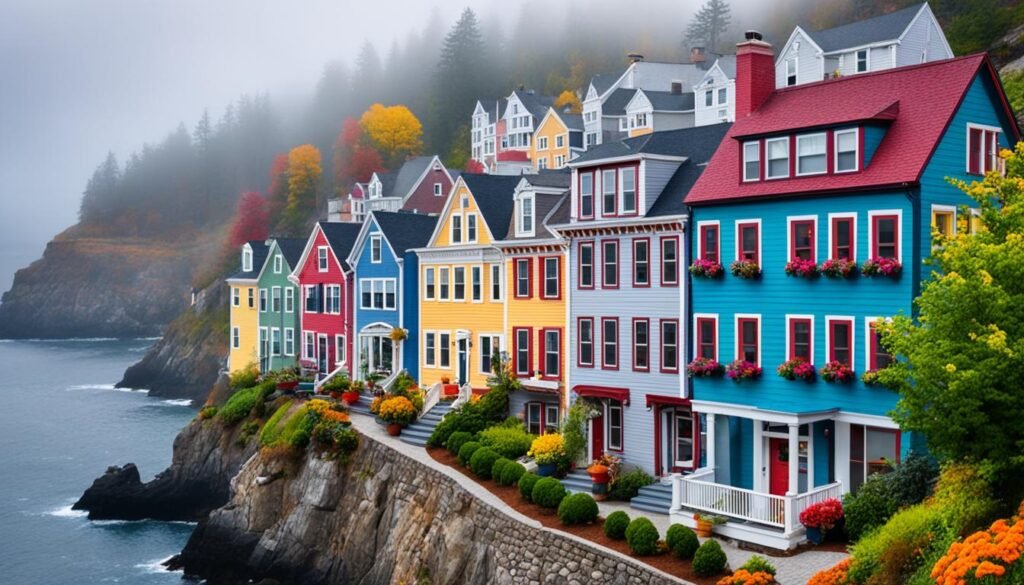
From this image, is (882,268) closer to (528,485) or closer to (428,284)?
(528,485)

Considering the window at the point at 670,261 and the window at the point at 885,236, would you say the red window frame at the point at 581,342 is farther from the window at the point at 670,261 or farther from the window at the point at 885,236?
the window at the point at 885,236

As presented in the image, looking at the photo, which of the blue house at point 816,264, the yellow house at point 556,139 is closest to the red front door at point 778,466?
the blue house at point 816,264

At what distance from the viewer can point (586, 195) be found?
40.0m

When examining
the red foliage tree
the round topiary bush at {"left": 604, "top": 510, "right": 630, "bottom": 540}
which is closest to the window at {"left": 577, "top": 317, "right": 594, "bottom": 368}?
the round topiary bush at {"left": 604, "top": 510, "right": 630, "bottom": 540}

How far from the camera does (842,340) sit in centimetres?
3075

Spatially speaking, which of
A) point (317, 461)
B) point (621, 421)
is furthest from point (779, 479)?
point (317, 461)

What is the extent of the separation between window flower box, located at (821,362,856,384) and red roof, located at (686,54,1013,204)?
5002 millimetres

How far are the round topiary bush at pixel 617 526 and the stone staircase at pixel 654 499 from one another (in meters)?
3.28

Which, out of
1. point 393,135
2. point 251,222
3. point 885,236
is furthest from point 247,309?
point 251,222

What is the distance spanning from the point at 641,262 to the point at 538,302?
6.58 metres

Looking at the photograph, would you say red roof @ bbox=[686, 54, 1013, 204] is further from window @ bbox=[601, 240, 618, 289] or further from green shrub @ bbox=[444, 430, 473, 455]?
green shrub @ bbox=[444, 430, 473, 455]

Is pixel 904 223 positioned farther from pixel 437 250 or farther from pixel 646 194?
pixel 437 250

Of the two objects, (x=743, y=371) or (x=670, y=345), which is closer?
(x=743, y=371)

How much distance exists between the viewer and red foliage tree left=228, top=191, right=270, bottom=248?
14050 cm
